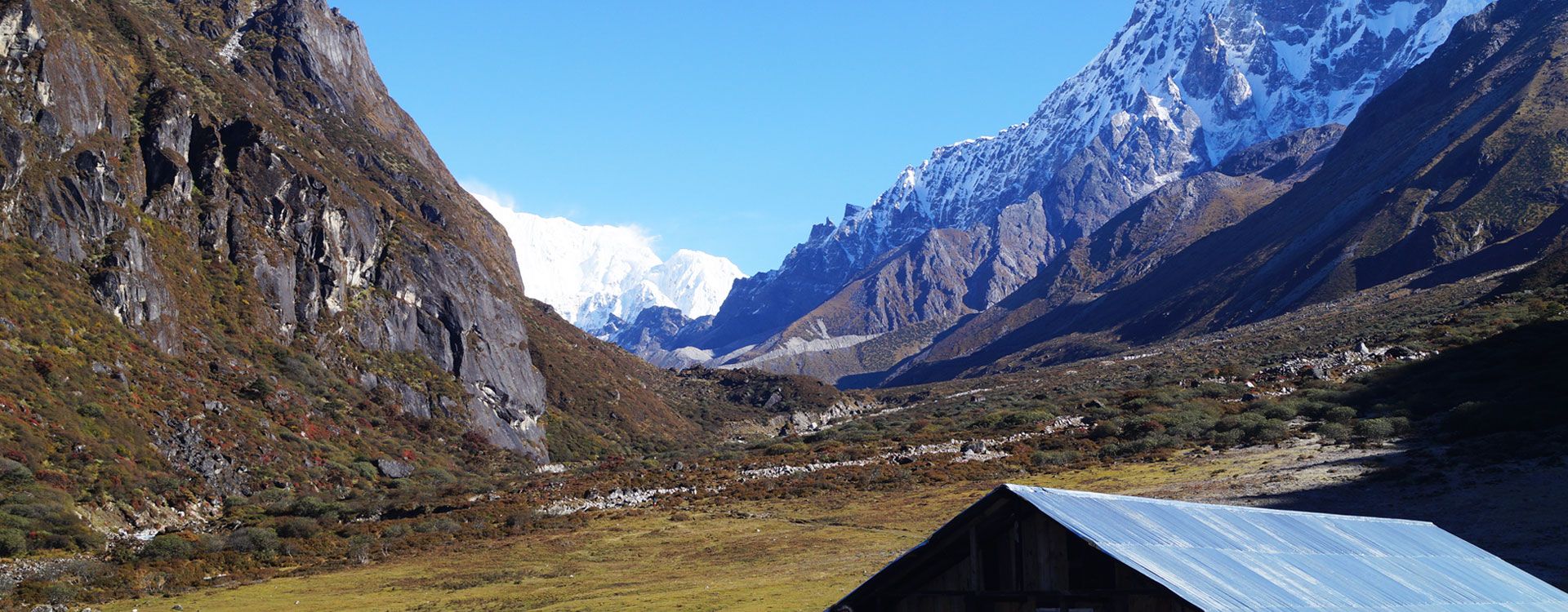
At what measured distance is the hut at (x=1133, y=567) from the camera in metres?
11.6

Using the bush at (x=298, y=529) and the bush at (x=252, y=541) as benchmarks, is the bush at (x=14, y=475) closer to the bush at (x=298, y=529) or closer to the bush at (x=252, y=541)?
the bush at (x=252, y=541)

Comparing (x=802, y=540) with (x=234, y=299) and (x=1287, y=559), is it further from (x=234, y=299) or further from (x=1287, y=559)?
(x=234, y=299)

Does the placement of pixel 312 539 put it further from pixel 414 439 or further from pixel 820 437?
pixel 820 437

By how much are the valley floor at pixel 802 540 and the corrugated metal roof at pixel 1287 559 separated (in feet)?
36.2

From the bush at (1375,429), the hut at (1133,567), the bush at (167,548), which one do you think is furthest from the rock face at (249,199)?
the bush at (1375,429)

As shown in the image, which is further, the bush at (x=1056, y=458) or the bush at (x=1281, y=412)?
the bush at (x=1281, y=412)

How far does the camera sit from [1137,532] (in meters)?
12.6

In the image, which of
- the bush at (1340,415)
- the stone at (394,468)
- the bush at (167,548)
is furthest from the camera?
the stone at (394,468)

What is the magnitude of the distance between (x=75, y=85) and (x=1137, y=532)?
9181 centimetres

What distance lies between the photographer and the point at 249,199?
94.8 meters

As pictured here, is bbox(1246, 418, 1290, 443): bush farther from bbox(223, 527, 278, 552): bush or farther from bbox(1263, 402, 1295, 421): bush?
bbox(223, 527, 278, 552): bush

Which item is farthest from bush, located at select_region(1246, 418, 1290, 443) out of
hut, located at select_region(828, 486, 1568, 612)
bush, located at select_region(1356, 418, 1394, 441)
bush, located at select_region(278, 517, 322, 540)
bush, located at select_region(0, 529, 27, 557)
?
bush, located at select_region(0, 529, 27, 557)

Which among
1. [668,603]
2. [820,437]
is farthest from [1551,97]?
[668,603]

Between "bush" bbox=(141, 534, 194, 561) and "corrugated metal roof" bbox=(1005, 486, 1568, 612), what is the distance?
141 ft
